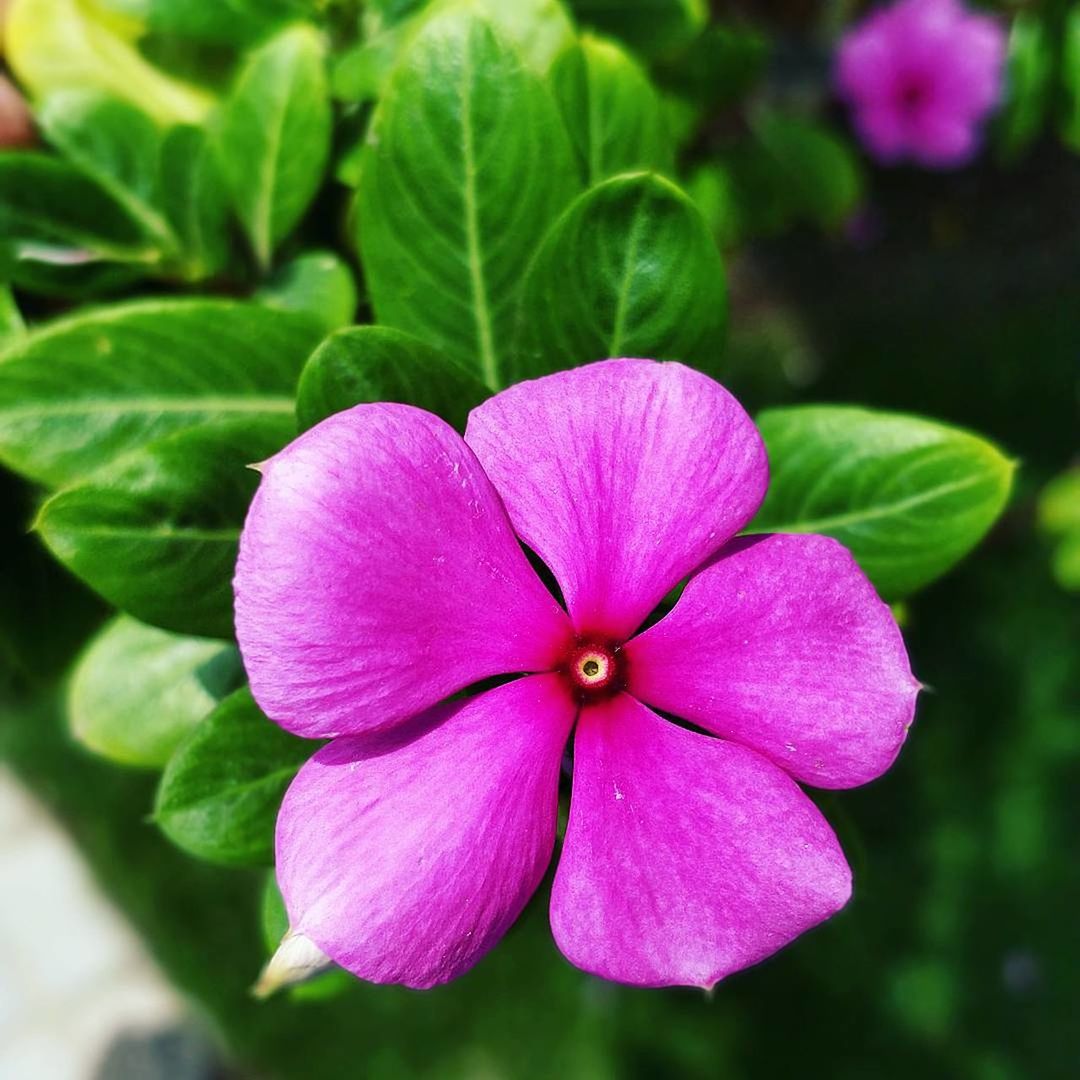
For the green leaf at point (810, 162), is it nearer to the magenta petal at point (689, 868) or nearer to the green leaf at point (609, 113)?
the green leaf at point (609, 113)

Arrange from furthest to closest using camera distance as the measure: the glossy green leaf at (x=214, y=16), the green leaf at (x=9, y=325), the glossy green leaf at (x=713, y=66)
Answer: the glossy green leaf at (x=713, y=66) → the glossy green leaf at (x=214, y=16) → the green leaf at (x=9, y=325)

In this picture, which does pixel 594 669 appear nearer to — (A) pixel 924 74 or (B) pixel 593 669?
Result: (B) pixel 593 669

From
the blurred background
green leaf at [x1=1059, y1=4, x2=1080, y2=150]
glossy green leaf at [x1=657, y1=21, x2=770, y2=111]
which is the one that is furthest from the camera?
the blurred background

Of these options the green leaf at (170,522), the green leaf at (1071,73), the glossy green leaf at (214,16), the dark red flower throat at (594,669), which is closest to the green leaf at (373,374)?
the green leaf at (170,522)

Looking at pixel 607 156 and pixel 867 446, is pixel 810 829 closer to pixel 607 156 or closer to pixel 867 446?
pixel 867 446

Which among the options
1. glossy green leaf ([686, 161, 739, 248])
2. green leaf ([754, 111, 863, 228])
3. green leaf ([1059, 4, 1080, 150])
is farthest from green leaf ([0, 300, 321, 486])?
green leaf ([1059, 4, 1080, 150])

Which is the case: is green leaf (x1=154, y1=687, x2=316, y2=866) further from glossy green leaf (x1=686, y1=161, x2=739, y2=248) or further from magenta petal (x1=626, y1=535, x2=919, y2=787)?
glossy green leaf (x1=686, y1=161, x2=739, y2=248)
